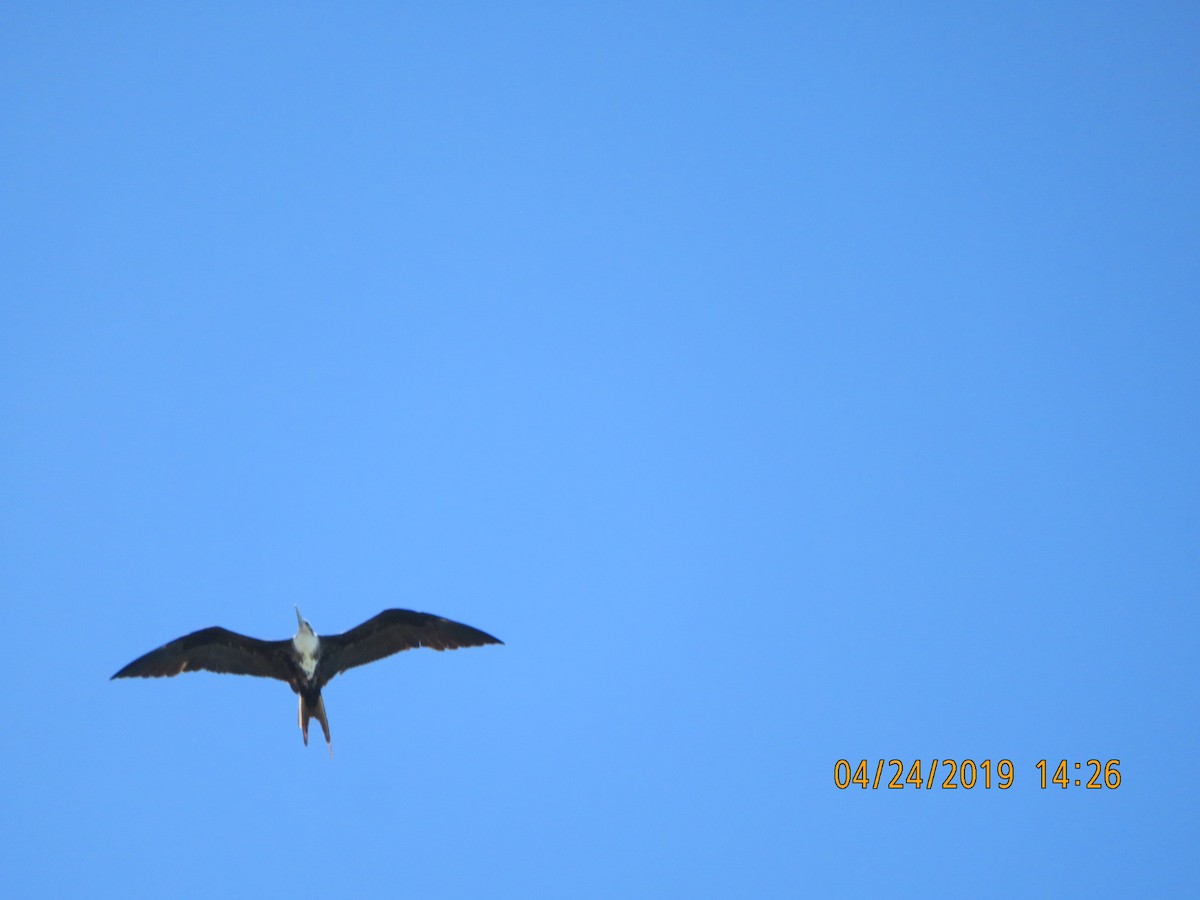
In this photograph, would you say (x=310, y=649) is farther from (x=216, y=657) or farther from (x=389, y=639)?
(x=216, y=657)

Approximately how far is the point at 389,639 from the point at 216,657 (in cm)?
164

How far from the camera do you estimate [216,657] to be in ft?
36.3

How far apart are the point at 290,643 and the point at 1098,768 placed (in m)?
9.77

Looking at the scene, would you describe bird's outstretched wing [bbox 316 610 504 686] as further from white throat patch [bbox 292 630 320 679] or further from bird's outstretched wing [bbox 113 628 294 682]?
bird's outstretched wing [bbox 113 628 294 682]

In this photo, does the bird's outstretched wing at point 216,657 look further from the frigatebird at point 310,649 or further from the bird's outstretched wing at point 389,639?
the bird's outstretched wing at point 389,639

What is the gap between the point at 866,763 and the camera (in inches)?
553

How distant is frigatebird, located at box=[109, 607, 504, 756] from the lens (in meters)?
10.9

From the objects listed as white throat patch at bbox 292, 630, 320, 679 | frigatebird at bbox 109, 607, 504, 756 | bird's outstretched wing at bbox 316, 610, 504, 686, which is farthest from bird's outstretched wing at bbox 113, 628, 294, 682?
bird's outstretched wing at bbox 316, 610, 504, 686

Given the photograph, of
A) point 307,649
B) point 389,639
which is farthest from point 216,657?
point 389,639

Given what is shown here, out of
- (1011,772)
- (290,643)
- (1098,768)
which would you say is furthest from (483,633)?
(1098,768)

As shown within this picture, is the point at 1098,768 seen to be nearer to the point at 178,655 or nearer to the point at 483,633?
the point at 483,633

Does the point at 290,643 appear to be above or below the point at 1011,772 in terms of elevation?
below

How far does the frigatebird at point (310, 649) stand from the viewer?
10883mm

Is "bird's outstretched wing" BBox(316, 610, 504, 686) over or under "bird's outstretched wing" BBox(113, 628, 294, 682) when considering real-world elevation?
over
